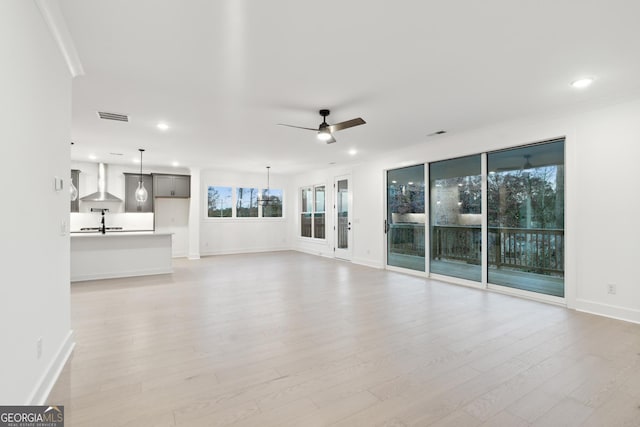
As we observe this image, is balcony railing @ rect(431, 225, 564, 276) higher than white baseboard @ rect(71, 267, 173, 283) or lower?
higher

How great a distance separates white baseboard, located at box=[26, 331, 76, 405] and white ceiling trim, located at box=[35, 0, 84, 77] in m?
2.41

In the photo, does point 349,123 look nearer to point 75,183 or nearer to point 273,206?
point 273,206

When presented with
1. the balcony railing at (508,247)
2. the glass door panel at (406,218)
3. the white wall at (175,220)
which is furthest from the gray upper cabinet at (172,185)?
the balcony railing at (508,247)

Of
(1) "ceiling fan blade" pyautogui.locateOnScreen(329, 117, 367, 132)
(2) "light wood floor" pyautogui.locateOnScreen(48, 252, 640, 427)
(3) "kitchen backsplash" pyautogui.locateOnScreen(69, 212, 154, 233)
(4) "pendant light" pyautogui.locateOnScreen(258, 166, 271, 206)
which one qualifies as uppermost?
(1) "ceiling fan blade" pyautogui.locateOnScreen(329, 117, 367, 132)

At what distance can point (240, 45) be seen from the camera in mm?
2486

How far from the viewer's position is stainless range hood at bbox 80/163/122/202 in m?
7.50

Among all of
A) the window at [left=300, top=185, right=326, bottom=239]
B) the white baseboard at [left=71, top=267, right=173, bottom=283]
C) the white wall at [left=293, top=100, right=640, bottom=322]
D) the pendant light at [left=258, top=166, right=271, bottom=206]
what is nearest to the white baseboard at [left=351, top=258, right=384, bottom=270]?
the window at [left=300, top=185, right=326, bottom=239]

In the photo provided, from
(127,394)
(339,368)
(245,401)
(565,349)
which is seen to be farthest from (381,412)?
(565,349)

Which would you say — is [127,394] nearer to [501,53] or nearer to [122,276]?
[501,53]

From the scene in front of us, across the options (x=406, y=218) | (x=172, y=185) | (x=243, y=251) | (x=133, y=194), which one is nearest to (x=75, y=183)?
(x=133, y=194)

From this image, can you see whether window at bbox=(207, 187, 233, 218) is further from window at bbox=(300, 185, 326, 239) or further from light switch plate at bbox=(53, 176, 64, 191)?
light switch plate at bbox=(53, 176, 64, 191)

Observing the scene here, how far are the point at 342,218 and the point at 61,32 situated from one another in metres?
6.97

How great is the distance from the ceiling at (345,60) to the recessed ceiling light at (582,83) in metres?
0.08

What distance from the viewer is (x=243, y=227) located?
390 inches
